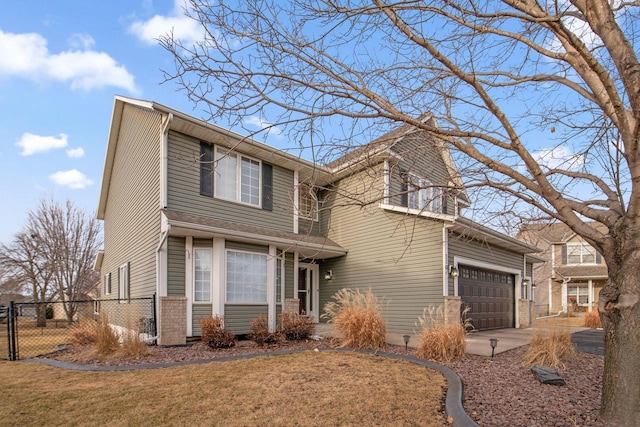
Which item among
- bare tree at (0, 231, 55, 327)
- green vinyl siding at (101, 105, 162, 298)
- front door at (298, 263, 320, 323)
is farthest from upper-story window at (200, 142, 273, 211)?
bare tree at (0, 231, 55, 327)

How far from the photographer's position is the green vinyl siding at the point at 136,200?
33.1 feet

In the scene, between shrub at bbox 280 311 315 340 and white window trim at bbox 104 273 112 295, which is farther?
white window trim at bbox 104 273 112 295

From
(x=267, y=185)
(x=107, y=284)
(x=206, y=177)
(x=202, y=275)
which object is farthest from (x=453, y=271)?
(x=107, y=284)

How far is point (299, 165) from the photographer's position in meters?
12.2

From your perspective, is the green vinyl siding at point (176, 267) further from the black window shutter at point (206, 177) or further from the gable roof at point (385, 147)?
the gable roof at point (385, 147)

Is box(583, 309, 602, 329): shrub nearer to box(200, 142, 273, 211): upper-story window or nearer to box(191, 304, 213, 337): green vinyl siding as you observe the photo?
box(200, 142, 273, 211): upper-story window

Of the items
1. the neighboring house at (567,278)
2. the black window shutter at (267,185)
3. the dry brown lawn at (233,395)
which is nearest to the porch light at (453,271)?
the dry brown lawn at (233,395)

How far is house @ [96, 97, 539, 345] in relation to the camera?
30.9 ft

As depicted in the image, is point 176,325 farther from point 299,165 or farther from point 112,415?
point 299,165

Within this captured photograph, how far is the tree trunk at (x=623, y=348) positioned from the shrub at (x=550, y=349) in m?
2.92

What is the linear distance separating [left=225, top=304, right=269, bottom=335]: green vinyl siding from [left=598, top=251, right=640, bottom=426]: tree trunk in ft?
26.1

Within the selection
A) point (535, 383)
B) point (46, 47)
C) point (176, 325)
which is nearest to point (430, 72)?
point (535, 383)

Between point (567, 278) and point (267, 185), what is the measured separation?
65.2 ft

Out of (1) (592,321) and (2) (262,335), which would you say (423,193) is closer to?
(2) (262,335)
